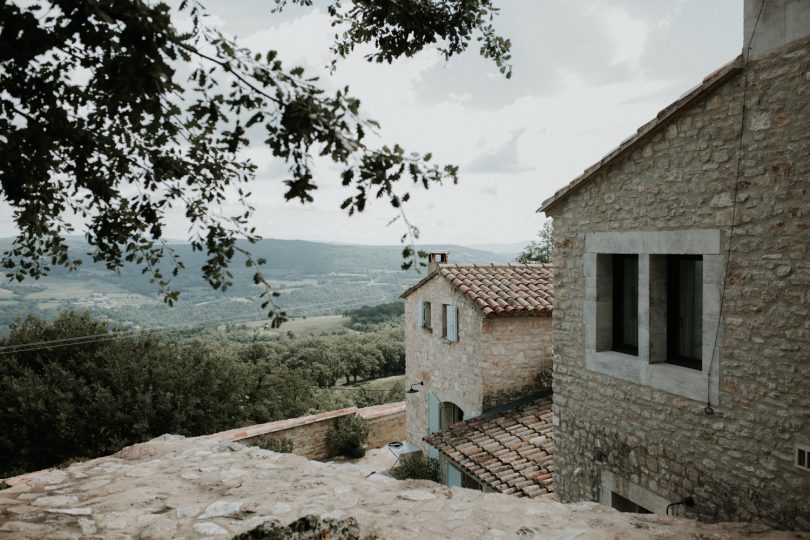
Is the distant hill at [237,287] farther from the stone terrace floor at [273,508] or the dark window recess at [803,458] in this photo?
the dark window recess at [803,458]

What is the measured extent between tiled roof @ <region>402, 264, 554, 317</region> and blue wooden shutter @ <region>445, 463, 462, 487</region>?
3.29 m

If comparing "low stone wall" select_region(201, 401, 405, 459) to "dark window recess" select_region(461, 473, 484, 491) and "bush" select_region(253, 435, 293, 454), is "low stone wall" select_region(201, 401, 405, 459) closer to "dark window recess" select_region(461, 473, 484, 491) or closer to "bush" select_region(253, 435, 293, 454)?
"bush" select_region(253, 435, 293, 454)

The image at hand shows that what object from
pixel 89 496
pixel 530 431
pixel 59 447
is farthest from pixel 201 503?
pixel 59 447

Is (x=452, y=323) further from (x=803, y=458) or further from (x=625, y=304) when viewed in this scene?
(x=803, y=458)

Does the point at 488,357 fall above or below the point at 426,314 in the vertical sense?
below

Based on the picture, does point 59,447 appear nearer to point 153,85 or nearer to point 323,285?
point 153,85

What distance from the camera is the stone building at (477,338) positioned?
1029 cm

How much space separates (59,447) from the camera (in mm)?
14922

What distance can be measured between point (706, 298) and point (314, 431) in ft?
42.3

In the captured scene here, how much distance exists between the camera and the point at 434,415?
12406 mm

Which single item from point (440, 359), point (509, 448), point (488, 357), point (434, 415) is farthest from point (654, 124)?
point (434, 415)

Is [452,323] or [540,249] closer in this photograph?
[452,323]

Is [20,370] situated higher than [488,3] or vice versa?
[488,3]

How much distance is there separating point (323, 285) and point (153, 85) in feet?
161
